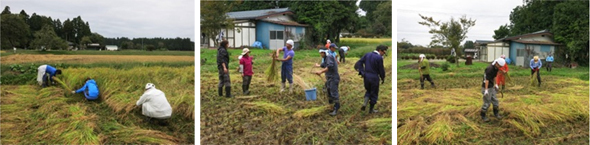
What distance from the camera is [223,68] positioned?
16.0 ft

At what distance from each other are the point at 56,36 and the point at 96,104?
0.94m

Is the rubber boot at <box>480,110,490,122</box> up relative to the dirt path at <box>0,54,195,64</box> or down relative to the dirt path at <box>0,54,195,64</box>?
down

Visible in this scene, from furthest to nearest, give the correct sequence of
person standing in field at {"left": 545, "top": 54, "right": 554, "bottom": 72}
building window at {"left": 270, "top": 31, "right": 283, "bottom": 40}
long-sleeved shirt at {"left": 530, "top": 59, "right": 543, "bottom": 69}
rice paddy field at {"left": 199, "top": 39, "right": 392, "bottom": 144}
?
person standing in field at {"left": 545, "top": 54, "right": 554, "bottom": 72}
long-sleeved shirt at {"left": 530, "top": 59, "right": 543, "bottom": 69}
building window at {"left": 270, "top": 31, "right": 283, "bottom": 40}
rice paddy field at {"left": 199, "top": 39, "right": 392, "bottom": 144}

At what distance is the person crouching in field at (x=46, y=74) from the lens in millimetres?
4969

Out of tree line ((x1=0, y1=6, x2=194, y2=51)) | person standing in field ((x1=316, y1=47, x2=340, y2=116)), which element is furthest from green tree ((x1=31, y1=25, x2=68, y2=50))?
person standing in field ((x1=316, y1=47, x2=340, y2=116))

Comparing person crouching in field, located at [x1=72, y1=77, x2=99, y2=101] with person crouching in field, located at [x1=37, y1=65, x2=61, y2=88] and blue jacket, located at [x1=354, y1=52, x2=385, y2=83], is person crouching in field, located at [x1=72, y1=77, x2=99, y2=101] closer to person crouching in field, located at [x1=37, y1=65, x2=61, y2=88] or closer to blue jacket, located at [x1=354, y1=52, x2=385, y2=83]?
person crouching in field, located at [x1=37, y1=65, x2=61, y2=88]

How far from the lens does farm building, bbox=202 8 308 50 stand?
5098 millimetres

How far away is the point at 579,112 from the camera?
5.18 meters

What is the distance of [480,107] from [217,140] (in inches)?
111

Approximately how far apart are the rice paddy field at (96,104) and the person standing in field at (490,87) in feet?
10.3

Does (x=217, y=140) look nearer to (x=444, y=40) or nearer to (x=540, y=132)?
(x=444, y=40)

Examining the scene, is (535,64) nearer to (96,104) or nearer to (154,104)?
(154,104)

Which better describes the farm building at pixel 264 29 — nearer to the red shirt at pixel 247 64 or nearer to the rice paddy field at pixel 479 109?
the red shirt at pixel 247 64

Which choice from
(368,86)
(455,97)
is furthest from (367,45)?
(455,97)
